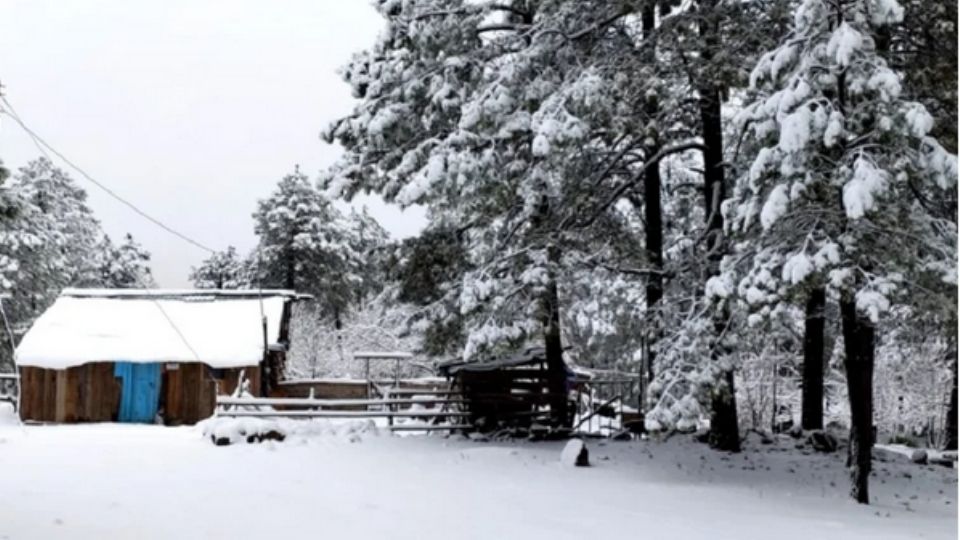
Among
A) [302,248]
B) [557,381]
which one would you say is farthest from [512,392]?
[302,248]

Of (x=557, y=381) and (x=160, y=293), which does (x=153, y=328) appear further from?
(x=557, y=381)

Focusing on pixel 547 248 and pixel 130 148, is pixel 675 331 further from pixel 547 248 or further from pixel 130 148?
pixel 130 148

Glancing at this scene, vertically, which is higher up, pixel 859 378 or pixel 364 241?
pixel 364 241

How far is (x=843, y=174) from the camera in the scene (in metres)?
→ 8.32

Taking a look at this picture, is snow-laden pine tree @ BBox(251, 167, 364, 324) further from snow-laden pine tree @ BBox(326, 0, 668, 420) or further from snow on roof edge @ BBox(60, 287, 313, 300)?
snow-laden pine tree @ BBox(326, 0, 668, 420)


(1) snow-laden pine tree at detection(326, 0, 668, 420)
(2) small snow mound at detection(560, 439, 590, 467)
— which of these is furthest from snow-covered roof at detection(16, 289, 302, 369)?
(2) small snow mound at detection(560, 439, 590, 467)

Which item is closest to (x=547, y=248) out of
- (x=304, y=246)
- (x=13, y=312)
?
(x=13, y=312)

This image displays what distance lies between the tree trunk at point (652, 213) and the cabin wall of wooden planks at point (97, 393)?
45.8 feet

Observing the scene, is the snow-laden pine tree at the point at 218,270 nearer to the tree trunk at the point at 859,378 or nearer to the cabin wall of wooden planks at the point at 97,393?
the cabin wall of wooden planks at the point at 97,393

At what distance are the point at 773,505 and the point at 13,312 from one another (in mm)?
29625

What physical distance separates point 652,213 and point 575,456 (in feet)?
18.1

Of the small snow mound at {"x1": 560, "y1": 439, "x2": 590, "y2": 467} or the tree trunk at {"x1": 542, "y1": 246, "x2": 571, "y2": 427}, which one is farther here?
the tree trunk at {"x1": 542, "y1": 246, "x2": 571, "y2": 427}

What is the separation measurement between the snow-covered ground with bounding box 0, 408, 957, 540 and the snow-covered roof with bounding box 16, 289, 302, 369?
935 centimetres

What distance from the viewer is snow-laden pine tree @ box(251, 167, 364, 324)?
1586 inches
